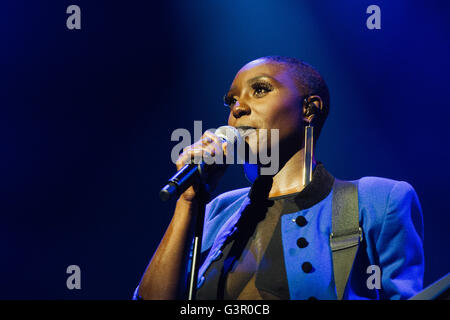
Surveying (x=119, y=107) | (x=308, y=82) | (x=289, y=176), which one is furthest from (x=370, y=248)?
(x=119, y=107)

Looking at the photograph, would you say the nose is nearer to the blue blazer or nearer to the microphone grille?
the microphone grille

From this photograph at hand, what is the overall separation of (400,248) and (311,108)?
62 centimetres

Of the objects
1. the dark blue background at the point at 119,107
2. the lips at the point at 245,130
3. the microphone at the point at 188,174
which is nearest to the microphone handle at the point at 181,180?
the microphone at the point at 188,174

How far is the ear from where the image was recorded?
1.88 meters

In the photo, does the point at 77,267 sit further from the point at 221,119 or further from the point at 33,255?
the point at 221,119

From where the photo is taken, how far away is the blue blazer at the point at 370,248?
1.55m

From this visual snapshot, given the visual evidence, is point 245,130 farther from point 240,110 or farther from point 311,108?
point 311,108

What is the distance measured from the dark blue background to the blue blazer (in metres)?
0.99

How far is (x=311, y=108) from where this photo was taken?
189cm

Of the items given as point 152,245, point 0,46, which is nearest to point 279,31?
point 152,245
